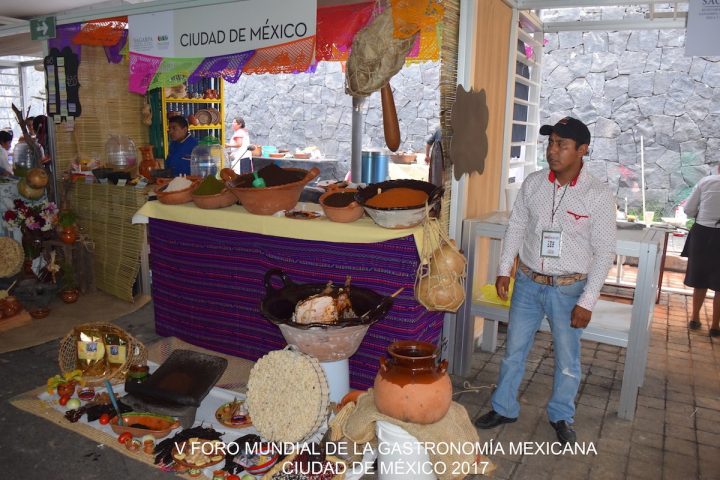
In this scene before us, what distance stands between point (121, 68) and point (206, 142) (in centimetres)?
135

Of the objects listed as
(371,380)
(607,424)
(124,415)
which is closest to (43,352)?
(124,415)

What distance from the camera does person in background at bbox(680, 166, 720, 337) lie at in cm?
491

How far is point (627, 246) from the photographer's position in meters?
3.39

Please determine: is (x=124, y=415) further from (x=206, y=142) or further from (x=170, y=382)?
(x=206, y=142)

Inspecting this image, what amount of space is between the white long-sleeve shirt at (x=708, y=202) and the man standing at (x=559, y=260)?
8.36 feet

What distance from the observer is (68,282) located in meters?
5.76

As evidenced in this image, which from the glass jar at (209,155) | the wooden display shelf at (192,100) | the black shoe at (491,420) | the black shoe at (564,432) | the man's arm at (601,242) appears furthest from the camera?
the wooden display shelf at (192,100)

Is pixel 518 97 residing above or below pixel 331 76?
below

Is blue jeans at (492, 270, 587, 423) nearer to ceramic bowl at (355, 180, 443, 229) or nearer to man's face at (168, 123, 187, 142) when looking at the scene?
ceramic bowl at (355, 180, 443, 229)

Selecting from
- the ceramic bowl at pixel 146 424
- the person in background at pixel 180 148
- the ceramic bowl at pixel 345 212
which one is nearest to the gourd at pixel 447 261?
the ceramic bowl at pixel 345 212

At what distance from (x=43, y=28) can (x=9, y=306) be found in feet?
9.52

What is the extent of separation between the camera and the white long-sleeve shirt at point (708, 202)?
4871mm

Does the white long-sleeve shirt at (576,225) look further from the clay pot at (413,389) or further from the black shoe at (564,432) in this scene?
the clay pot at (413,389)

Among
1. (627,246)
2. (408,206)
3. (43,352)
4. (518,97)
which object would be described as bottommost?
(43,352)
